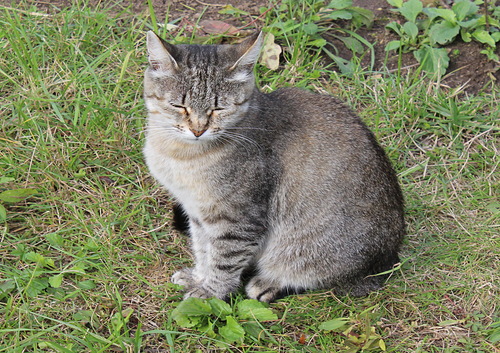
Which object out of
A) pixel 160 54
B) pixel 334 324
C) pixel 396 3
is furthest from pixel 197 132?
pixel 396 3

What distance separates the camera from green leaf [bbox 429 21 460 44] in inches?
200

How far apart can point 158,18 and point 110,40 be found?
52cm

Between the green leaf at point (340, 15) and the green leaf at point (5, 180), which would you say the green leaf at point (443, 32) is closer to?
the green leaf at point (340, 15)

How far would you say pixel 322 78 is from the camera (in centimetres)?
505

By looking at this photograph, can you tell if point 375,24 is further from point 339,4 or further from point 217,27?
point 217,27

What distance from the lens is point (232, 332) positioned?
340 cm

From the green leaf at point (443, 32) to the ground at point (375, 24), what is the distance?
0.18 m

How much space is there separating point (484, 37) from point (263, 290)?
→ 2922 millimetres

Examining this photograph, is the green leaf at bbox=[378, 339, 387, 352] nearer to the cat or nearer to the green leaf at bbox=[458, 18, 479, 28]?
the cat

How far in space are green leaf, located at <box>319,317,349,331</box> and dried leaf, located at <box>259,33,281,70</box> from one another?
87.6 inches

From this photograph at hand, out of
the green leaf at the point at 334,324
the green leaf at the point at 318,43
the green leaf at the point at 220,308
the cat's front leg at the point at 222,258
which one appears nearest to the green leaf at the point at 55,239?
the cat's front leg at the point at 222,258

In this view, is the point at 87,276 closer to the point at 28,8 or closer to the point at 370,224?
the point at 370,224

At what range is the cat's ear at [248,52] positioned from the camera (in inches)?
128

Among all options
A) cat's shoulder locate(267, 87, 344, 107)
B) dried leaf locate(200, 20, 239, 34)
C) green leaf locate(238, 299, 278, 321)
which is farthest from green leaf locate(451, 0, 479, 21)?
green leaf locate(238, 299, 278, 321)
